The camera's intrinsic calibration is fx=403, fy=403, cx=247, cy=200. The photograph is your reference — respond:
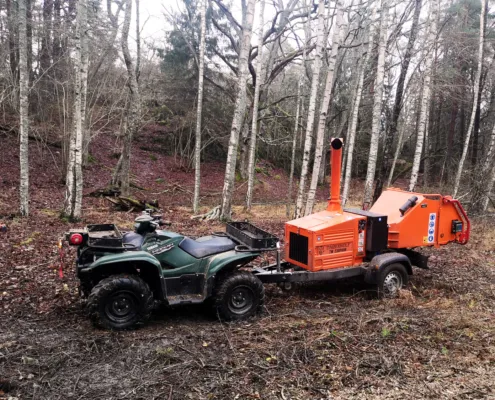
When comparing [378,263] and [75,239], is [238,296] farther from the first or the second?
[378,263]

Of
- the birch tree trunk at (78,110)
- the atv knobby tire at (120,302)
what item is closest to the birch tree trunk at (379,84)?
the atv knobby tire at (120,302)

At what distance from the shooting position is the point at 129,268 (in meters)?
4.96

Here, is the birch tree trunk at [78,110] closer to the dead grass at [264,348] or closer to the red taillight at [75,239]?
the dead grass at [264,348]

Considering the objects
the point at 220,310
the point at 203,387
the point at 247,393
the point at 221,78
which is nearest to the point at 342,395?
the point at 247,393

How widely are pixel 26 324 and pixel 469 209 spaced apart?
48.8 feet

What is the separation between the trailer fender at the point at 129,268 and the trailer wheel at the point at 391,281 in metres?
3.36

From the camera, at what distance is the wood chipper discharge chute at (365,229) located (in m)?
6.05

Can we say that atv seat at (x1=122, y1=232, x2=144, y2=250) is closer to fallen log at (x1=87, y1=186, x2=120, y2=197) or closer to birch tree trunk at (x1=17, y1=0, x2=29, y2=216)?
birch tree trunk at (x1=17, y1=0, x2=29, y2=216)

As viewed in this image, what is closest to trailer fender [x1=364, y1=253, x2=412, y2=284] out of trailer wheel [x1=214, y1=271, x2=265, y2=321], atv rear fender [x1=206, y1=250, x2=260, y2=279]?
trailer wheel [x1=214, y1=271, x2=265, y2=321]

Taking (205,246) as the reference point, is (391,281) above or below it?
below

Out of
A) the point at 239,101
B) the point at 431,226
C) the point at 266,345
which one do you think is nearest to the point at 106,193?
the point at 239,101

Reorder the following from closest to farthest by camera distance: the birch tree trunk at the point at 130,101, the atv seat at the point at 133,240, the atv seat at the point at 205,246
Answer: the atv seat at the point at 133,240, the atv seat at the point at 205,246, the birch tree trunk at the point at 130,101

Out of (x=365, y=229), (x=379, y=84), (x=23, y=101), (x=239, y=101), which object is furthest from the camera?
(x=379, y=84)

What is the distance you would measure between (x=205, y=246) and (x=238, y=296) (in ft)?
2.59
